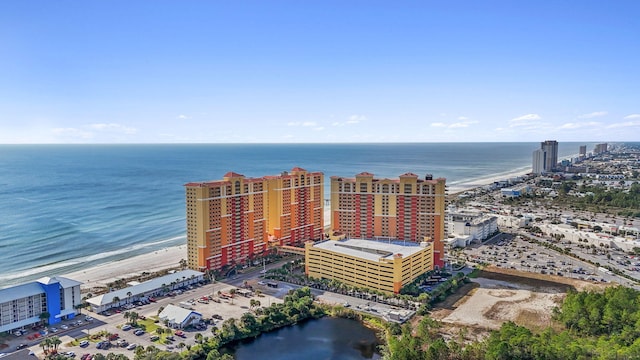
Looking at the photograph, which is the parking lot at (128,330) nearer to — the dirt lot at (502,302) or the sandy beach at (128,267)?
the sandy beach at (128,267)

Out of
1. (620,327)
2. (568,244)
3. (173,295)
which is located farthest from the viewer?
(568,244)

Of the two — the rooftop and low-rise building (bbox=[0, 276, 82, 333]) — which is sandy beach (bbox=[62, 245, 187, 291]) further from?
the rooftop

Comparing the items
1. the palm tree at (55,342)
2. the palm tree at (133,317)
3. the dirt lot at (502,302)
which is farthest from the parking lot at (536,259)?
the palm tree at (55,342)

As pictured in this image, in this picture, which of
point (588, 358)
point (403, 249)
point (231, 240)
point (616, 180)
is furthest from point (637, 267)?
point (616, 180)

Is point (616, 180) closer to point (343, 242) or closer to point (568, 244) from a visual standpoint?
point (568, 244)

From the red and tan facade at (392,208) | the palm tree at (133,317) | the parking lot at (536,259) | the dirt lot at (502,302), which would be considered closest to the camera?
the palm tree at (133,317)
